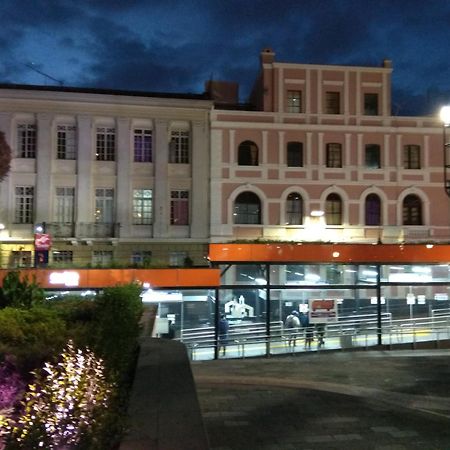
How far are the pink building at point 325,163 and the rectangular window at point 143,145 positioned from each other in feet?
11.1

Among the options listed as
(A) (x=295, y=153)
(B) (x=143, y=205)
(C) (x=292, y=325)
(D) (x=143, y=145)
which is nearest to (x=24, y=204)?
(B) (x=143, y=205)

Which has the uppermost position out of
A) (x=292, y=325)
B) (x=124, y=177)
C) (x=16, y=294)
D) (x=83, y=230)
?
(x=124, y=177)

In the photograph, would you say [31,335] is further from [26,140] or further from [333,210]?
[333,210]

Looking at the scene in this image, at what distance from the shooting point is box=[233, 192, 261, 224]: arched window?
1208 inches

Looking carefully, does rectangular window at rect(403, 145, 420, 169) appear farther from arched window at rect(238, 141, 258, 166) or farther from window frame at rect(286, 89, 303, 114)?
arched window at rect(238, 141, 258, 166)

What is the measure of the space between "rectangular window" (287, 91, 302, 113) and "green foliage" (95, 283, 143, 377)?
22.7 meters

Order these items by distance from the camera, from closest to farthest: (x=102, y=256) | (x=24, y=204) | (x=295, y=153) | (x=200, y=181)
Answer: (x=24, y=204) → (x=102, y=256) → (x=200, y=181) → (x=295, y=153)

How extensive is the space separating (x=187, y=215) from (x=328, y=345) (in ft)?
38.4

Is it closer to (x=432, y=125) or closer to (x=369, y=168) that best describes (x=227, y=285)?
(x=369, y=168)

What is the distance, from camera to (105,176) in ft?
99.9

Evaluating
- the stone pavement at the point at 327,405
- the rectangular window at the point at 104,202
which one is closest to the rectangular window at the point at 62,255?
the rectangular window at the point at 104,202

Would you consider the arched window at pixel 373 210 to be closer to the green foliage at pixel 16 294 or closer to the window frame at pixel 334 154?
the window frame at pixel 334 154

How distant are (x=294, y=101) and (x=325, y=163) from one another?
3.73 meters

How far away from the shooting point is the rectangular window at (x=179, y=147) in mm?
30859
